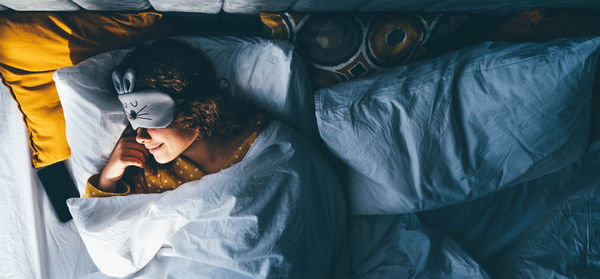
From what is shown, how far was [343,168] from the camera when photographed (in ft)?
2.80

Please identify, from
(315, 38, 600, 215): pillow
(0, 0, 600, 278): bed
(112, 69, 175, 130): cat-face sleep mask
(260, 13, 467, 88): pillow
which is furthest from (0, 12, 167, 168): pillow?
(315, 38, 600, 215): pillow

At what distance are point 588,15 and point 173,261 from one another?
51.0 inches

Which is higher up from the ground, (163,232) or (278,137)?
(278,137)

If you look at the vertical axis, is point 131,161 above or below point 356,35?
below

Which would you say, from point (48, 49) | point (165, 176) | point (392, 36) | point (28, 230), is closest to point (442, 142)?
point (392, 36)

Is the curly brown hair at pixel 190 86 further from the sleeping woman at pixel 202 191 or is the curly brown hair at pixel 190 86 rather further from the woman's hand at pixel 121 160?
the woman's hand at pixel 121 160

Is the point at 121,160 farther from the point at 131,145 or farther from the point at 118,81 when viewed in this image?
the point at 118,81

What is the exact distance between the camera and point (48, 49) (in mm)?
749

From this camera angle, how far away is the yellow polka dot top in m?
0.85

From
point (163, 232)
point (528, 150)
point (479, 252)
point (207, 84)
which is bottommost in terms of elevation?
point (479, 252)

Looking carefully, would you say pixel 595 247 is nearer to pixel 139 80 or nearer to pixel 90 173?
pixel 139 80

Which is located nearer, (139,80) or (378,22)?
(139,80)

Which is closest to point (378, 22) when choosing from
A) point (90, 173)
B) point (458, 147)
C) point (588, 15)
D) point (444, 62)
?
point (444, 62)

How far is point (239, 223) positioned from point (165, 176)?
305 millimetres
